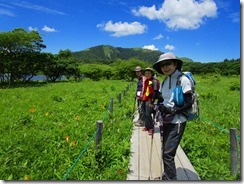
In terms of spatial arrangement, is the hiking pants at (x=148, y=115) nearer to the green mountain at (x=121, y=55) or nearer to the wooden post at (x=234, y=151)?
the green mountain at (x=121, y=55)

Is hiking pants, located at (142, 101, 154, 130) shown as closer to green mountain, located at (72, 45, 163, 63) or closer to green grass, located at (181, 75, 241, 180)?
green grass, located at (181, 75, 241, 180)

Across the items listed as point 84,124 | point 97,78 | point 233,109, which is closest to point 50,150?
point 84,124

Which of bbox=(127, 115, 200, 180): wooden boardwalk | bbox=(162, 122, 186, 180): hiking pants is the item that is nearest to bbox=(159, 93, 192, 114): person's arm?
bbox=(162, 122, 186, 180): hiking pants

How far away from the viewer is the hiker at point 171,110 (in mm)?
4211

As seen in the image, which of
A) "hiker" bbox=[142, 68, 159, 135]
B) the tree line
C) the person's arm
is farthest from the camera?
the tree line

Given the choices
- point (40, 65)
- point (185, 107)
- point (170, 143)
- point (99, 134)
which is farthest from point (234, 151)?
point (40, 65)

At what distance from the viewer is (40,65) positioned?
40.9m

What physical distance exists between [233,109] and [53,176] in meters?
A: 9.14

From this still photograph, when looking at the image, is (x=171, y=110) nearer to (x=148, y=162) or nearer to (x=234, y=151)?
(x=234, y=151)

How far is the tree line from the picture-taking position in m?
33.2

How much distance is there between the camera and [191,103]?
13.8 ft

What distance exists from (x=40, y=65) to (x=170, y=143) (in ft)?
127

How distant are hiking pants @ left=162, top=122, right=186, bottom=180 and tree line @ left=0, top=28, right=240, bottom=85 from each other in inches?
838

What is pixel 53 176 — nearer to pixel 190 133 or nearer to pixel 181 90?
pixel 181 90
